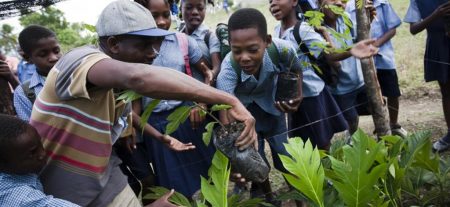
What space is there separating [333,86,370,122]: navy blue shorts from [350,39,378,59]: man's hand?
1136mm

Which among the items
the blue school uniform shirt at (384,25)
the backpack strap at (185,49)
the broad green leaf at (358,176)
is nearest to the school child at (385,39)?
the blue school uniform shirt at (384,25)

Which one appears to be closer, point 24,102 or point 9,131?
point 9,131

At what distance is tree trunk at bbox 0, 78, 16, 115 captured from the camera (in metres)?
3.23

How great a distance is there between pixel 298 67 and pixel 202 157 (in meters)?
0.92

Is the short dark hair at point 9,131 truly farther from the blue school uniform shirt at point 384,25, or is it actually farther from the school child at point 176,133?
the blue school uniform shirt at point 384,25

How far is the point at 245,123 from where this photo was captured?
5.87 feet

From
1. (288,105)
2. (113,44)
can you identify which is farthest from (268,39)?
(113,44)

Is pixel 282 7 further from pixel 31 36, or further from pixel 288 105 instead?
pixel 31 36

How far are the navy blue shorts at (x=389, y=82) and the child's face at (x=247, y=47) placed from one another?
6.27 ft

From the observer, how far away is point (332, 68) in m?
3.53

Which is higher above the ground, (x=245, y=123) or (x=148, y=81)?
(x=148, y=81)

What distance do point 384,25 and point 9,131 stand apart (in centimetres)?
343

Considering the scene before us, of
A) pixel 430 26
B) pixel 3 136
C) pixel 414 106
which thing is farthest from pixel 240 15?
pixel 414 106

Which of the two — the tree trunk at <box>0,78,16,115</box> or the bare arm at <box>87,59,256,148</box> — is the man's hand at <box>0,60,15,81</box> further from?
the bare arm at <box>87,59,256,148</box>
